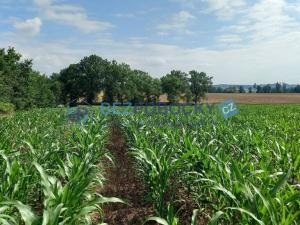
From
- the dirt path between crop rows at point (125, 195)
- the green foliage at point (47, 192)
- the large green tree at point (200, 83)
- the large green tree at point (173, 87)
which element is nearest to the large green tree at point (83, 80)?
the large green tree at point (173, 87)

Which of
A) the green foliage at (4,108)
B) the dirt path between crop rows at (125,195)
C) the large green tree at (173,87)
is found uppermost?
the large green tree at (173,87)

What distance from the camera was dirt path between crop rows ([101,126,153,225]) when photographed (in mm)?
5172

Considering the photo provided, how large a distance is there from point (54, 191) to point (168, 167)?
68.7 inches

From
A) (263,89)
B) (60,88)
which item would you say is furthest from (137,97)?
(263,89)

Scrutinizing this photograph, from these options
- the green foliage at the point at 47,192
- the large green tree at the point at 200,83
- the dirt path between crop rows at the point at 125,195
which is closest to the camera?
the green foliage at the point at 47,192

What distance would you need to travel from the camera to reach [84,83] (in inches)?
2862

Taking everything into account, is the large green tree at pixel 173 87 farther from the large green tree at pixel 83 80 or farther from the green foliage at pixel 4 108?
the green foliage at pixel 4 108

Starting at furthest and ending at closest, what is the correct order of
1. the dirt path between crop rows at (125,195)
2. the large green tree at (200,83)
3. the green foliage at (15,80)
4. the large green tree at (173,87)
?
1. the large green tree at (200,83)
2. the large green tree at (173,87)
3. the green foliage at (15,80)
4. the dirt path between crop rows at (125,195)

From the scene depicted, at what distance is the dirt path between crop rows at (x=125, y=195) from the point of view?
5.17 metres

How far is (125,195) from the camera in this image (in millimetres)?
6379

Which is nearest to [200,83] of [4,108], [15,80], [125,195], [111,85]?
[111,85]

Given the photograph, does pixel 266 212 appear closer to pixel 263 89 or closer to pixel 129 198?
pixel 129 198

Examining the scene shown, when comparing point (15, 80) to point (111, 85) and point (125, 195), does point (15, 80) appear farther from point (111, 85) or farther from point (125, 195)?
point (111, 85)

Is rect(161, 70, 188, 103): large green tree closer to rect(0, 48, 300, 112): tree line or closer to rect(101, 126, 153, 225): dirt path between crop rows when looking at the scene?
rect(0, 48, 300, 112): tree line
